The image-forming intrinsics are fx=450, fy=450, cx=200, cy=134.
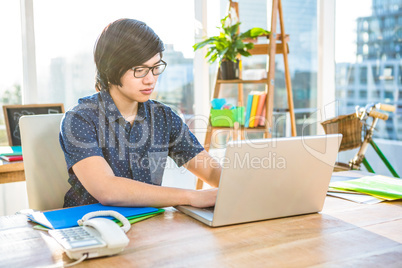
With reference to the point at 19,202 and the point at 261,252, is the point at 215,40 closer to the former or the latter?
the point at 19,202

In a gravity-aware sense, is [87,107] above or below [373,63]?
below

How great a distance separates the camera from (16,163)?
2121 millimetres

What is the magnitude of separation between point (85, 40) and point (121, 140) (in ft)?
5.60

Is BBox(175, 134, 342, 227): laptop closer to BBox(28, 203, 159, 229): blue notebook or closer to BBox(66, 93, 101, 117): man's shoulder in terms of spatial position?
BBox(28, 203, 159, 229): blue notebook

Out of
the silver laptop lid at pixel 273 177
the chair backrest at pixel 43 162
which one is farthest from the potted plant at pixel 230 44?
the silver laptop lid at pixel 273 177

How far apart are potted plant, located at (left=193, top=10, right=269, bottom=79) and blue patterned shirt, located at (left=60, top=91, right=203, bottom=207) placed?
4.60 feet

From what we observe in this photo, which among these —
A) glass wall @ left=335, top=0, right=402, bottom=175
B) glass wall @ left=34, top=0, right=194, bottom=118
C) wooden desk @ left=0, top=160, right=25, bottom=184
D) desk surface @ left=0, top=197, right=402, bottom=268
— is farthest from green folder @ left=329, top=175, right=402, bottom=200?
glass wall @ left=335, top=0, right=402, bottom=175

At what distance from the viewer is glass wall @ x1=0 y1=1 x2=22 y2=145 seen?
9.00ft

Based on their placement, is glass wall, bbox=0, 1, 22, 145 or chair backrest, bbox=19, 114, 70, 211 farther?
glass wall, bbox=0, 1, 22, 145

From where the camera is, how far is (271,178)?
108cm

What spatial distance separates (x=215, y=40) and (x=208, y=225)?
2.09 meters

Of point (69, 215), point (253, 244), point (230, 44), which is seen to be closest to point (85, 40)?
point (230, 44)

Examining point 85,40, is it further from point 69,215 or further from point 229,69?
point 69,215

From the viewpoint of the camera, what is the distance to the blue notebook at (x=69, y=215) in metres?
1.06
